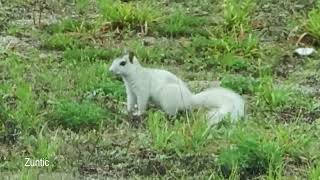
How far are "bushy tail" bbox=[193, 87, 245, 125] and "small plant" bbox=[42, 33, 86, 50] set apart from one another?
6.46ft

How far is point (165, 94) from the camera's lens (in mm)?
7125

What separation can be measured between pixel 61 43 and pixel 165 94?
6.77 feet

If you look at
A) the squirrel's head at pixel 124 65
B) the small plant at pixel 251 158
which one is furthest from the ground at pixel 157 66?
the squirrel's head at pixel 124 65

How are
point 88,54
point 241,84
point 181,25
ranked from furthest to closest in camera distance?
1. point 181,25
2. point 88,54
3. point 241,84

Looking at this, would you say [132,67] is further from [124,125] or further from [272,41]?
[272,41]

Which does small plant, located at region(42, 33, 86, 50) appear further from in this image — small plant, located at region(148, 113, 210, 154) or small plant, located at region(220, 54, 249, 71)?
small plant, located at region(148, 113, 210, 154)

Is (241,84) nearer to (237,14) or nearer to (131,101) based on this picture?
(131,101)

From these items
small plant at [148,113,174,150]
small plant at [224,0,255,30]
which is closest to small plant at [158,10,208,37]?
small plant at [224,0,255,30]

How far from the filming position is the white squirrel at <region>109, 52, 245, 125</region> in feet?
23.1

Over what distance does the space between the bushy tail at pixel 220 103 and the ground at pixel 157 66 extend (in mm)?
84

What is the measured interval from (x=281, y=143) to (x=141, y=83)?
1227mm

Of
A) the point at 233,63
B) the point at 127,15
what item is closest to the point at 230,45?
the point at 233,63

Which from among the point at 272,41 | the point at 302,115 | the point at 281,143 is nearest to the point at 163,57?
the point at 272,41

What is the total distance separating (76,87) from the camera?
7.75m
